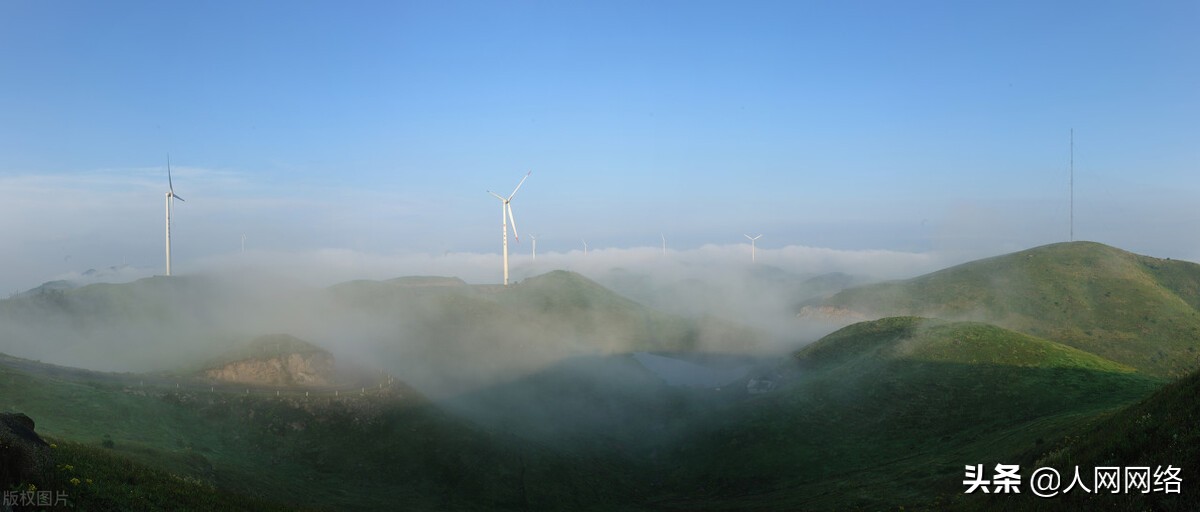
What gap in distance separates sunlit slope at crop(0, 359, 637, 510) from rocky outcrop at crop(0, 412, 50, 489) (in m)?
36.1

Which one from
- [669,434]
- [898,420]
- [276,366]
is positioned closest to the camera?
[898,420]

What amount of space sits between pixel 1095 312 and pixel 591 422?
156 metres

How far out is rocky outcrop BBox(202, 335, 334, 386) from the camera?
363 feet

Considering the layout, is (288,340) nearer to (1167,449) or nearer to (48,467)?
(48,467)

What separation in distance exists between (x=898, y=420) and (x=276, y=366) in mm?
108883

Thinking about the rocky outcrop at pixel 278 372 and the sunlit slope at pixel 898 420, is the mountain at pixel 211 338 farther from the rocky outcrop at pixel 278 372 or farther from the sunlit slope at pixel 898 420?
the sunlit slope at pixel 898 420

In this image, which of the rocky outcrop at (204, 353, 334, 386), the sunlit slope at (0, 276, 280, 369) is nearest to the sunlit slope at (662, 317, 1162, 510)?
the rocky outcrop at (204, 353, 334, 386)

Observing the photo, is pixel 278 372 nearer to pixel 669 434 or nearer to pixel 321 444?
pixel 321 444

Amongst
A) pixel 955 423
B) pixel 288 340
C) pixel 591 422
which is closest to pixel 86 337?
pixel 288 340

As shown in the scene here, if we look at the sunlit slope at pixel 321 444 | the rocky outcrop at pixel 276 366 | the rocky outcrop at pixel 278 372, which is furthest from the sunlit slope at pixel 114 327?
the sunlit slope at pixel 321 444

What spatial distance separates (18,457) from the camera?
24688mm

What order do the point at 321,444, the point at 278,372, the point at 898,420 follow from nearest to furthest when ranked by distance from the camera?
1. the point at 321,444
2. the point at 898,420
3. the point at 278,372

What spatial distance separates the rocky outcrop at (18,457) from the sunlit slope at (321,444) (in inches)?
1419

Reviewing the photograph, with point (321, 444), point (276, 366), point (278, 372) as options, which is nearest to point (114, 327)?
point (276, 366)
